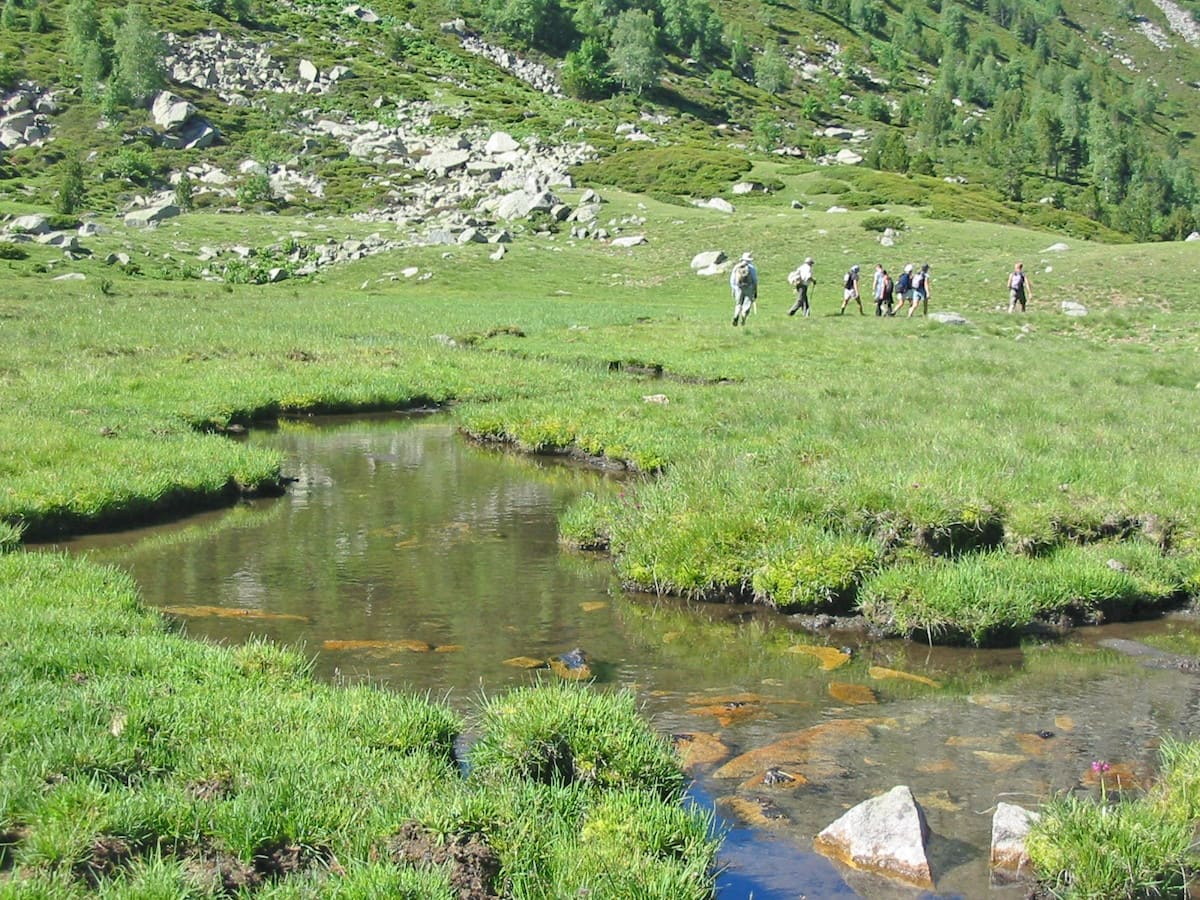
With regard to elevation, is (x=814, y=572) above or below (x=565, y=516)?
above

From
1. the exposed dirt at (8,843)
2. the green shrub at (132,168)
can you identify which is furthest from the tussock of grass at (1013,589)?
the green shrub at (132,168)

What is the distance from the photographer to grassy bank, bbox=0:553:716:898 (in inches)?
229

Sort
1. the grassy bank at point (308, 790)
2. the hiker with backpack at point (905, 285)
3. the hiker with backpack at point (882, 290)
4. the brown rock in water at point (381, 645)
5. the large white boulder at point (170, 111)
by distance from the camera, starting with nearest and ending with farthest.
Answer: the grassy bank at point (308, 790)
the brown rock in water at point (381, 645)
the hiker with backpack at point (882, 290)
the hiker with backpack at point (905, 285)
the large white boulder at point (170, 111)

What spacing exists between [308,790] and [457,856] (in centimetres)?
103

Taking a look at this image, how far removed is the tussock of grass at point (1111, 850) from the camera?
611 cm

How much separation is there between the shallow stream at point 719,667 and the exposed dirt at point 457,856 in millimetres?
1368

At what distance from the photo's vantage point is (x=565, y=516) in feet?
49.2

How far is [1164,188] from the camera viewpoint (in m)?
199

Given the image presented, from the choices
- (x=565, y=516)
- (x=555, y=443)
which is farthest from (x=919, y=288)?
(x=565, y=516)

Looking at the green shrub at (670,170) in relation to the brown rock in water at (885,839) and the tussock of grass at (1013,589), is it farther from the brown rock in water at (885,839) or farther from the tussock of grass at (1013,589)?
the brown rock in water at (885,839)

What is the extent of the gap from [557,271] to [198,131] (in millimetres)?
71207

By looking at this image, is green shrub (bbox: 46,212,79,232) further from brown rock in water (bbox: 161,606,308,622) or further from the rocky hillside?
brown rock in water (bbox: 161,606,308,622)

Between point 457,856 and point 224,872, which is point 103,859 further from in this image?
point 457,856

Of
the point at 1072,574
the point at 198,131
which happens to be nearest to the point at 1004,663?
the point at 1072,574
